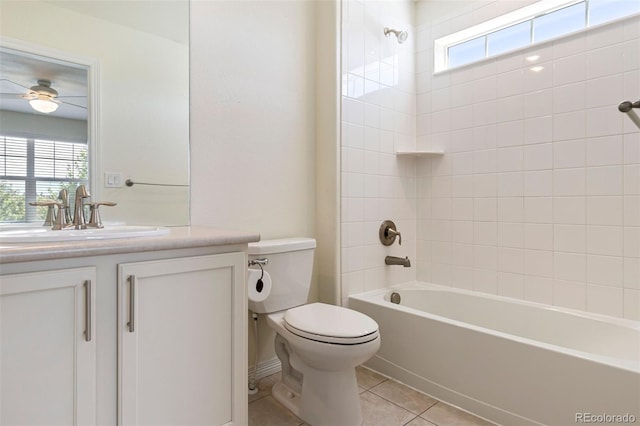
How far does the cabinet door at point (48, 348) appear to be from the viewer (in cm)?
93

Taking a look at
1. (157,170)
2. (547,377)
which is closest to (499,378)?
(547,377)

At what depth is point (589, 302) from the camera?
6.54 ft

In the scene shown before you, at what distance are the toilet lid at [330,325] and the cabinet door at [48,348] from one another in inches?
31.1

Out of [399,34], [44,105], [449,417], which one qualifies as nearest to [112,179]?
[44,105]

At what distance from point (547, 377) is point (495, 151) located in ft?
4.49

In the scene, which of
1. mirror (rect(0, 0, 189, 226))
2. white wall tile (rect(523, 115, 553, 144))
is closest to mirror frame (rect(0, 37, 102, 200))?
mirror (rect(0, 0, 189, 226))

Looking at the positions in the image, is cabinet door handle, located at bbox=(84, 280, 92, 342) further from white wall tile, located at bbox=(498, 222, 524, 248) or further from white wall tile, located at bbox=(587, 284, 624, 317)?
white wall tile, located at bbox=(587, 284, 624, 317)

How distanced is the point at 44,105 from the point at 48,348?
3.22 feet

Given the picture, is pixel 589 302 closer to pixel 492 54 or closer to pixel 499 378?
pixel 499 378

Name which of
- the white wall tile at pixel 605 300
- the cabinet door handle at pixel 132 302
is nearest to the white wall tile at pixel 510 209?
the white wall tile at pixel 605 300

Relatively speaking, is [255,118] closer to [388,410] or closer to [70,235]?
[70,235]

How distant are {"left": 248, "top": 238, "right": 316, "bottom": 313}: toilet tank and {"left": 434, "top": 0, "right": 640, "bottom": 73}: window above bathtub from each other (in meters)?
1.72

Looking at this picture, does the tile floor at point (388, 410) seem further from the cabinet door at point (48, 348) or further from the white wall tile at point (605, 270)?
the white wall tile at point (605, 270)

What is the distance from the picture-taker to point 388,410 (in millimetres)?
1756
